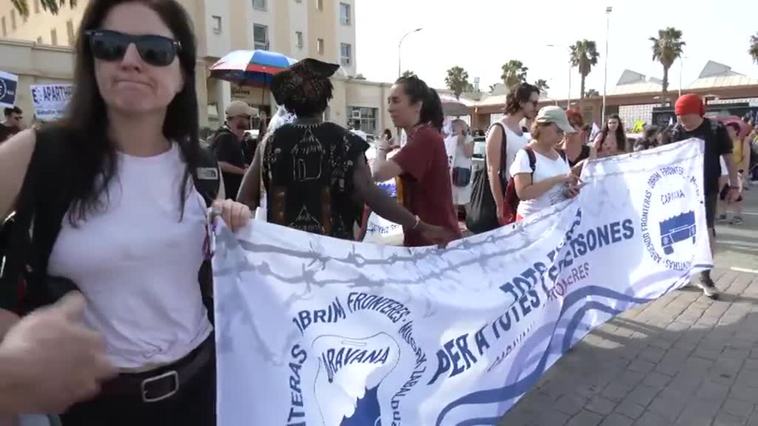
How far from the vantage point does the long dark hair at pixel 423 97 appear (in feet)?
12.1

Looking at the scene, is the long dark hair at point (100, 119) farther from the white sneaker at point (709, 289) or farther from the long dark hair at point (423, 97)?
the white sneaker at point (709, 289)

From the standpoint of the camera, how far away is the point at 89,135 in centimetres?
152

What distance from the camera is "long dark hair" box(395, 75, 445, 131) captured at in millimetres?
3699

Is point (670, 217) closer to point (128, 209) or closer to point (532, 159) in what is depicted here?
point (532, 159)

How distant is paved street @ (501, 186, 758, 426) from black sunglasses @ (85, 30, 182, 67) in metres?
2.72

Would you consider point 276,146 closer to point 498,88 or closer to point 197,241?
point 197,241

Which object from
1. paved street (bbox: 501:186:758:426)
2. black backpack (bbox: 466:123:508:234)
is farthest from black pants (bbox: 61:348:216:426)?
black backpack (bbox: 466:123:508:234)

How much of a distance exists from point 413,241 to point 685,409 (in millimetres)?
1906

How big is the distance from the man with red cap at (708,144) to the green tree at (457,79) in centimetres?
6581

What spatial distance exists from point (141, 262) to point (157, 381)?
0.33m

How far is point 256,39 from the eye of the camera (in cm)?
3688

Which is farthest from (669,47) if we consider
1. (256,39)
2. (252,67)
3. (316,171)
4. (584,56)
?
(316,171)

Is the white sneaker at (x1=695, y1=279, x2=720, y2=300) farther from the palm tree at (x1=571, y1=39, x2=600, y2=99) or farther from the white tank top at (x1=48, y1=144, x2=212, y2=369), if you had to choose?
the palm tree at (x1=571, y1=39, x2=600, y2=99)

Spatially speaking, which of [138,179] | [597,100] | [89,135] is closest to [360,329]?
[138,179]
